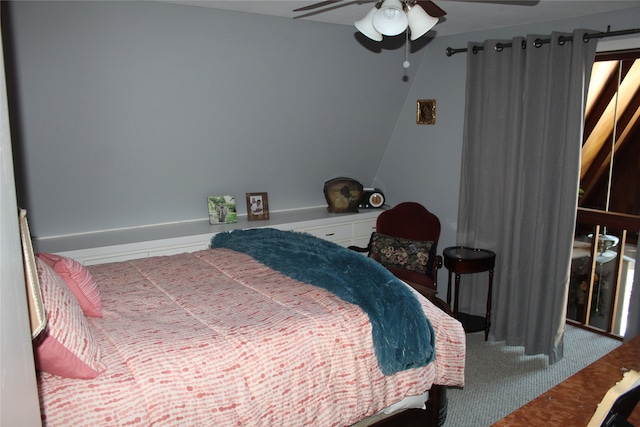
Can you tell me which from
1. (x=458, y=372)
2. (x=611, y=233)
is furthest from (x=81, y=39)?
(x=611, y=233)

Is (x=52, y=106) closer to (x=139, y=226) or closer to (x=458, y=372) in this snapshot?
(x=139, y=226)

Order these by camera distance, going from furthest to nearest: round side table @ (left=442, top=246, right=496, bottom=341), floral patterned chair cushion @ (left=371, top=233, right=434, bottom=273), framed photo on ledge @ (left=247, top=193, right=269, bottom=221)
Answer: framed photo on ledge @ (left=247, top=193, right=269, bottom=221) → floral patterned chair cushion @ (left=371, top=233, right=434, bottom=273) → round side table @ (left=442, top=246, right=496, bottom=341)

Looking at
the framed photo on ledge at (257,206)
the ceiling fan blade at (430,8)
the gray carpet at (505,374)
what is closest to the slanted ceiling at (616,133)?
the gray carpet at (505,374)

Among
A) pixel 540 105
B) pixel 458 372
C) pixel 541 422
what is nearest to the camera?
pixel 541 422

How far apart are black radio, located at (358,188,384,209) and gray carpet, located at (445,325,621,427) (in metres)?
1.51

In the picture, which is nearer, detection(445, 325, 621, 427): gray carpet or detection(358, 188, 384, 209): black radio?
detection(445, 325, 621, 427): gray carpet

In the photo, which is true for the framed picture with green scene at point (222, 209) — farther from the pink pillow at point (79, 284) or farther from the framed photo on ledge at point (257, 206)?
the pink pillow at point (79, 284)

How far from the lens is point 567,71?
3.41 m

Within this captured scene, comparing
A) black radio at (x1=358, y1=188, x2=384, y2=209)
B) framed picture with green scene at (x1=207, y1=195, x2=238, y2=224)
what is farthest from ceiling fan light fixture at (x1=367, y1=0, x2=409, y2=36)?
black radio at (x1=358, y1=188, x2=384, y2=209)

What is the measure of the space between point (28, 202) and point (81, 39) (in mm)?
1187

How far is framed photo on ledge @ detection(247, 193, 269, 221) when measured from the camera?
4.43m

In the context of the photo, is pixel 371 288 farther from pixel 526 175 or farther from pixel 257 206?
pixel 257 206

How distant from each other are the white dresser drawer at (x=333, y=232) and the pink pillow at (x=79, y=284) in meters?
2.35

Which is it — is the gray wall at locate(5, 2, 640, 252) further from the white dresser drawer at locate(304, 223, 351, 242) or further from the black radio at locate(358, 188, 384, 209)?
the white dresser drawer at locate(304, 223, 351, 242)
